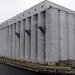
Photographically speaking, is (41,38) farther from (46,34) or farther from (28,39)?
(28,39)

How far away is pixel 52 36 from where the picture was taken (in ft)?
128

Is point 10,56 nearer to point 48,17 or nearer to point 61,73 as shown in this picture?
point 48,17

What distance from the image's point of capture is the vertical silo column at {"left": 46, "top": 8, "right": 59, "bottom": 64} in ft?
126

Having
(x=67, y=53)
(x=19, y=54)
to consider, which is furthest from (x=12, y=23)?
(x=67, y=53)

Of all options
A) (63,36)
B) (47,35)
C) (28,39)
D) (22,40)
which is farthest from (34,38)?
(63,36)

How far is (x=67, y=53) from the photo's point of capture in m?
41.5

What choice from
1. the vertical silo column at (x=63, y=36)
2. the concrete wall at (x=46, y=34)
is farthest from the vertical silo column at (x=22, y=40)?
the vertical silo column at (x=63, y=36)

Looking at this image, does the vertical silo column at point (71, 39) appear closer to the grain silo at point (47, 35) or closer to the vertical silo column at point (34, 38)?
the grain silo at point (47, 35)

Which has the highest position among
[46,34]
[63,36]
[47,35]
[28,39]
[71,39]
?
[46,34]

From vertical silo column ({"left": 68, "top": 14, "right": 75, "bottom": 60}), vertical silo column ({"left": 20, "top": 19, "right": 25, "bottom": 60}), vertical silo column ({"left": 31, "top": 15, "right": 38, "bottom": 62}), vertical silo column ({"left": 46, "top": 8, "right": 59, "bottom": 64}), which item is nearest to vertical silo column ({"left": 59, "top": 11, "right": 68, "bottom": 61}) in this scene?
vertical silo column ({"left": 68, "top": 14, "right": 75, "bottom": 60})

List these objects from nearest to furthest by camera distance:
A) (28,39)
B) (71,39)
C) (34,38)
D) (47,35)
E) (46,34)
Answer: (47,35) < (46,34) < (71,39) < (34,38) < (28,39)

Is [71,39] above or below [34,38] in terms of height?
below

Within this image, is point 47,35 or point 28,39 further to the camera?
point 28,39

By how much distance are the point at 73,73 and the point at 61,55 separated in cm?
703
